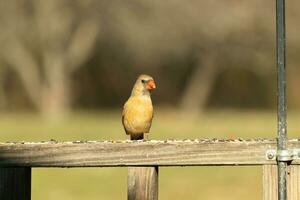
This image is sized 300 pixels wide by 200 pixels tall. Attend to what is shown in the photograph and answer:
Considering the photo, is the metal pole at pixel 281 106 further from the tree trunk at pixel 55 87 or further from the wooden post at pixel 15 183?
the tree trunk at pixel 55 87

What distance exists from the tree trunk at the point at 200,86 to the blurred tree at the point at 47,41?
17.7ft

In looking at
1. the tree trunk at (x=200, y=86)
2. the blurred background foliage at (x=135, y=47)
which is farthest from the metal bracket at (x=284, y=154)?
the tree trunk at (x=200, y=86)

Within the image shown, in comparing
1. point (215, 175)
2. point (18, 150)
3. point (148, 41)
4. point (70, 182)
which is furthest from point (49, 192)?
point (148, 41)

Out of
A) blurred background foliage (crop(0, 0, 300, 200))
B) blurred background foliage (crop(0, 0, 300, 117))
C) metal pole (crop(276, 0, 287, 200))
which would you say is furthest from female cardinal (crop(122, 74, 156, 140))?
blurred background foliage (crop(0, 0, 300, 117))

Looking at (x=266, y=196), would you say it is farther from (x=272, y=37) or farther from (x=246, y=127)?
(x=272, y=37)

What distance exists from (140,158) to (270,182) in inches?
17.2

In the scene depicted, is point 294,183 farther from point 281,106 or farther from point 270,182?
point 281,106

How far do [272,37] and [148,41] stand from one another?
5.72m

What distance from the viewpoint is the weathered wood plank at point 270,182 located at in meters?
3.05

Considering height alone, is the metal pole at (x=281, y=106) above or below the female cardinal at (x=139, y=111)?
below

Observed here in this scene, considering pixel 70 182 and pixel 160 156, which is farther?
pixel 70 182

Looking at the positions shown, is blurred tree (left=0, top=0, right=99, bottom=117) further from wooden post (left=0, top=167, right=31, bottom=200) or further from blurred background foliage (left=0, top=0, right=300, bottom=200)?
wooden post (left=0, top=167, right=31, bottom=200)

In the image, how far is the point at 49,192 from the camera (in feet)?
54.1

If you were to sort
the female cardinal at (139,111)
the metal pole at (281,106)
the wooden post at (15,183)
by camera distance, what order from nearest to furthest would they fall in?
the metal pole at (281,106) < the wooden post at (15,183) < the female cardinal at (139,111)
